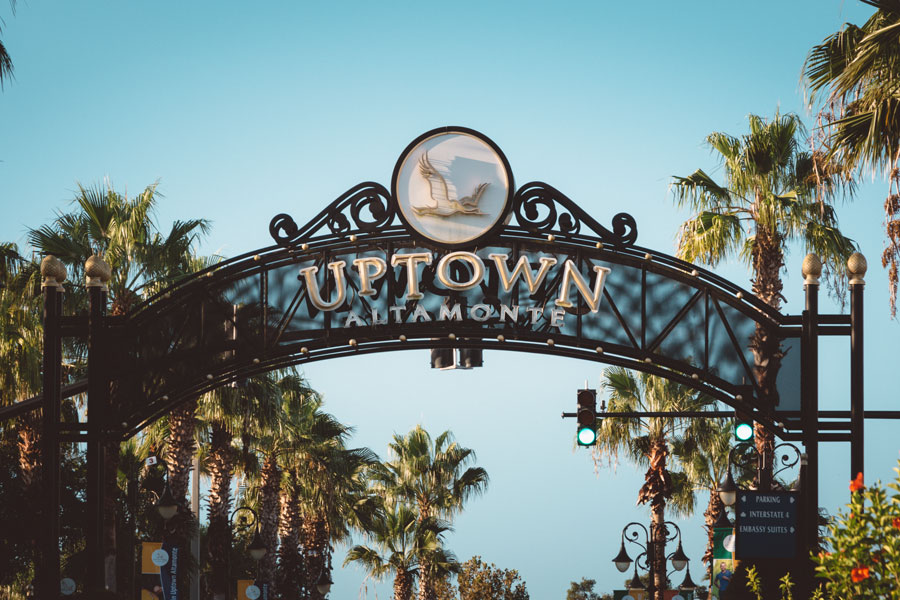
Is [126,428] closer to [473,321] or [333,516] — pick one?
[473,321]

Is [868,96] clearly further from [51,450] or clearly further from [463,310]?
[51,450]

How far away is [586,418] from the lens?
69.2 feet

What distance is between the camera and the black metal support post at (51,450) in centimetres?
1608

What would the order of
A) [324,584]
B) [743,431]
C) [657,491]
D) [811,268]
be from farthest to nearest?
[324,584]
[657,491]
[743,431]
[811,268]

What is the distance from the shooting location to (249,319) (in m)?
17.5

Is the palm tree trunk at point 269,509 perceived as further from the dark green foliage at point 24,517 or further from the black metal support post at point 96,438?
the black metal support post at point 96,438

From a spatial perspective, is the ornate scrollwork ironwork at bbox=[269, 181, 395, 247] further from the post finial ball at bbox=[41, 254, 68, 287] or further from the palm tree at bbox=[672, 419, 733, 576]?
the palm tree at bbox=[672, 419, 733, 576]

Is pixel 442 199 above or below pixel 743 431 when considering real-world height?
above

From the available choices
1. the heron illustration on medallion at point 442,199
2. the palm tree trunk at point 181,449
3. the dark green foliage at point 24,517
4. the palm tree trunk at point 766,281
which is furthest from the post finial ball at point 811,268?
the dark green foliage at point 24,517

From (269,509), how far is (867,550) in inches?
1271

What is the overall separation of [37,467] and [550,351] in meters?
→ 15.7

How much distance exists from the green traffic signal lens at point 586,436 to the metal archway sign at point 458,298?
3667mm

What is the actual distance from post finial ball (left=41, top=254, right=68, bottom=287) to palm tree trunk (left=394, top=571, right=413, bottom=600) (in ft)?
108

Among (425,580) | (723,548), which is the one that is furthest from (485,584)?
(723,548)
